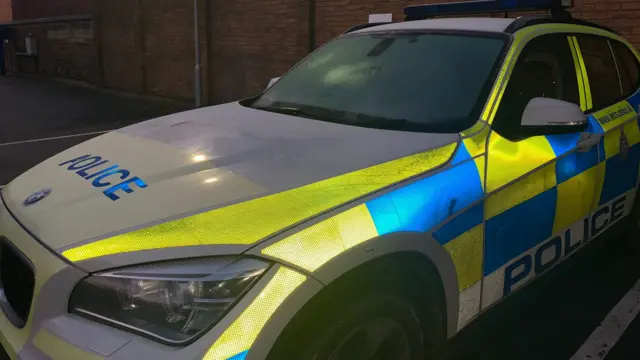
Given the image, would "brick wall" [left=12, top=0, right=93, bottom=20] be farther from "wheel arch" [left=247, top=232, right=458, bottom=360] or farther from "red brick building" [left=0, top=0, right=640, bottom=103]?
"wheel arch" [left=247, top=232, right=458, bottom=360]

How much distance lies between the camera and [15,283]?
2221mm

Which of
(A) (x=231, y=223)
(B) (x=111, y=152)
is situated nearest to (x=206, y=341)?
(A) (x=231, y=223)

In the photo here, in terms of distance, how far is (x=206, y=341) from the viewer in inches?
68.1

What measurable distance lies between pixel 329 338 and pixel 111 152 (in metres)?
1.41

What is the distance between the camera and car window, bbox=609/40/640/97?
13.8ft

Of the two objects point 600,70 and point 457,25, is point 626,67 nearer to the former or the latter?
point 600,70

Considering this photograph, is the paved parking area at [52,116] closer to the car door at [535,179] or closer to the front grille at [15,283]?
the front grille at [15,283]

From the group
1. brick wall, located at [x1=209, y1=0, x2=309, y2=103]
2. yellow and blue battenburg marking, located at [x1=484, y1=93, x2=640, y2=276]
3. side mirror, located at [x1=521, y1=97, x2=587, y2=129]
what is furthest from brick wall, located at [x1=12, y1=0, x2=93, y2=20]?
side mirror, located at [x1=521, y1=97, x2=587, y2=129]

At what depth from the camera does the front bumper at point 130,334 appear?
68.3 inches

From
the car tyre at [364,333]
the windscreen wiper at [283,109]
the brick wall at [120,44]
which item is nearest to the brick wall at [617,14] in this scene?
the windscreen wiper at [283,109]

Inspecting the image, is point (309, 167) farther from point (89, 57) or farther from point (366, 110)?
point (89, 57)

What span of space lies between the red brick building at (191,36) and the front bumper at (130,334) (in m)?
6.69

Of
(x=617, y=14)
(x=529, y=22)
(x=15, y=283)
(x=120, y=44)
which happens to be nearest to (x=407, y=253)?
(x=15, y=283)

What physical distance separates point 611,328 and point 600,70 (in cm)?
162
